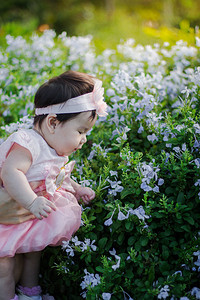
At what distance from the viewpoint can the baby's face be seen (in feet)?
6.94

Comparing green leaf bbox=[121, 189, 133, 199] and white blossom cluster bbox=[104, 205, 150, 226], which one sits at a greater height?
green leaf bbox=[121, 189, 133, 199]

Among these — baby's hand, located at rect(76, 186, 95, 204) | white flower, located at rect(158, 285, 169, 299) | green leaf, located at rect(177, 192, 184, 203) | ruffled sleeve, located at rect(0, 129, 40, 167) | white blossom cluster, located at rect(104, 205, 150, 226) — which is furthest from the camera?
baby's hand, located at rect(76, 186, 95, 204)

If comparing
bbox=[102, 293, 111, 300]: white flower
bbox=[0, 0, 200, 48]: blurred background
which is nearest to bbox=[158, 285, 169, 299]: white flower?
bbox=[102, 293, 111, 300]: white flower

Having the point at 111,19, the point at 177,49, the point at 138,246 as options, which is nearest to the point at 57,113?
the point at 138,246

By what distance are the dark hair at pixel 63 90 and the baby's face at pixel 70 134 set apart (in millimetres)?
37

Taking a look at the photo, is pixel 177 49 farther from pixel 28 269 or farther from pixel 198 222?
pixel 28 269

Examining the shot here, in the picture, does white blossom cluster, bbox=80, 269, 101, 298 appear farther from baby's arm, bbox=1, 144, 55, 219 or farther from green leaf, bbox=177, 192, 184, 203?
green leaf, bbox=177, 192, 184, 203

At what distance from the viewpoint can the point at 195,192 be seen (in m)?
2.27

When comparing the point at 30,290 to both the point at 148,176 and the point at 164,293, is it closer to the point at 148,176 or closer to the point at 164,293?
the point at 164,293

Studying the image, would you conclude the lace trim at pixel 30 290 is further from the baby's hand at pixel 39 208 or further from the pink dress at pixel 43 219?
the baby's hand at pixel 39 208

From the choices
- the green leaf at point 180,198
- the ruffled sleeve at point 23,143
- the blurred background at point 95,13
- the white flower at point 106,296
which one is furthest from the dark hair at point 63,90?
the blurred background at point 95,13

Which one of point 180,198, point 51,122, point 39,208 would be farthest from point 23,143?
point 180,198

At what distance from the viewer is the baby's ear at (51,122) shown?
2104mm

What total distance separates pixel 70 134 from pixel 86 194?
487mm
